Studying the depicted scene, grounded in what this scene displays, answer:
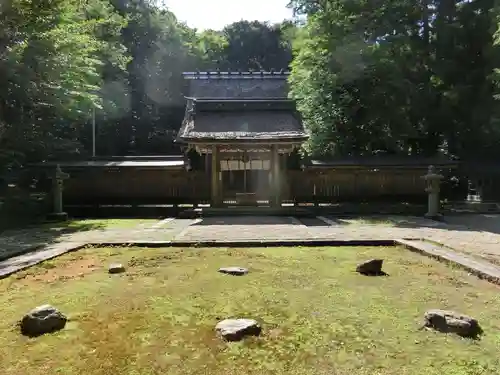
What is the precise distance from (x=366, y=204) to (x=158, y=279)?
14730mm

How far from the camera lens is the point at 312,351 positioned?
3.95 meters

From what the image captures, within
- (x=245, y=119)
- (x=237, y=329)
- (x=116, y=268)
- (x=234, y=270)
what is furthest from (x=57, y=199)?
(x=237, y=329)

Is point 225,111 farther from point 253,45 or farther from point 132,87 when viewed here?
point 253,45

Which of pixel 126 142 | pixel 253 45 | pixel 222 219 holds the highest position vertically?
pixel 253 45

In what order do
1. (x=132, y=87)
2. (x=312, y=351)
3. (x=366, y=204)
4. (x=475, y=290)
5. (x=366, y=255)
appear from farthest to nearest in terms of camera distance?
(x=132, y=87)
(x=366, y=204)
(x=366, y=255)
(x=475, y=290)
(x=312, y=351)

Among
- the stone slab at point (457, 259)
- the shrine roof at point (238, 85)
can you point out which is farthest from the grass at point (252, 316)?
the shrine roof at point (238, 85)

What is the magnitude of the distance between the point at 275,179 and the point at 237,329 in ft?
49.2

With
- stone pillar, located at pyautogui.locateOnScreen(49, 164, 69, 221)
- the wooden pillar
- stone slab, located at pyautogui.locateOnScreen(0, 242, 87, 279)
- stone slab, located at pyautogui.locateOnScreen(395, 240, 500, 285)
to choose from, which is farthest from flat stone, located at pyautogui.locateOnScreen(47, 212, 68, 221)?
stone slab, located at pyautogui.locateOnScreen(395, 240, 500, 285)

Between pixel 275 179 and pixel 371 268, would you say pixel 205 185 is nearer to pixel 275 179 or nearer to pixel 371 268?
pixel 275 179

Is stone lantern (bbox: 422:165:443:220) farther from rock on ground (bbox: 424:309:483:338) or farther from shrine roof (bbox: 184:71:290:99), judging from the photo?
rock on ground (bbox: 424:309:483:338)

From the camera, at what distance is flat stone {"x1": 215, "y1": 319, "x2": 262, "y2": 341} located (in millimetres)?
4199

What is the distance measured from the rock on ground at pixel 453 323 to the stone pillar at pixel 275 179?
47.7ft

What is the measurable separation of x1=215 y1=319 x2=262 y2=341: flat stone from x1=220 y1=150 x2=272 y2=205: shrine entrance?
1490cm

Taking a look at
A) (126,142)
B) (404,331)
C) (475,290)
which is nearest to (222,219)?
(475,290)
